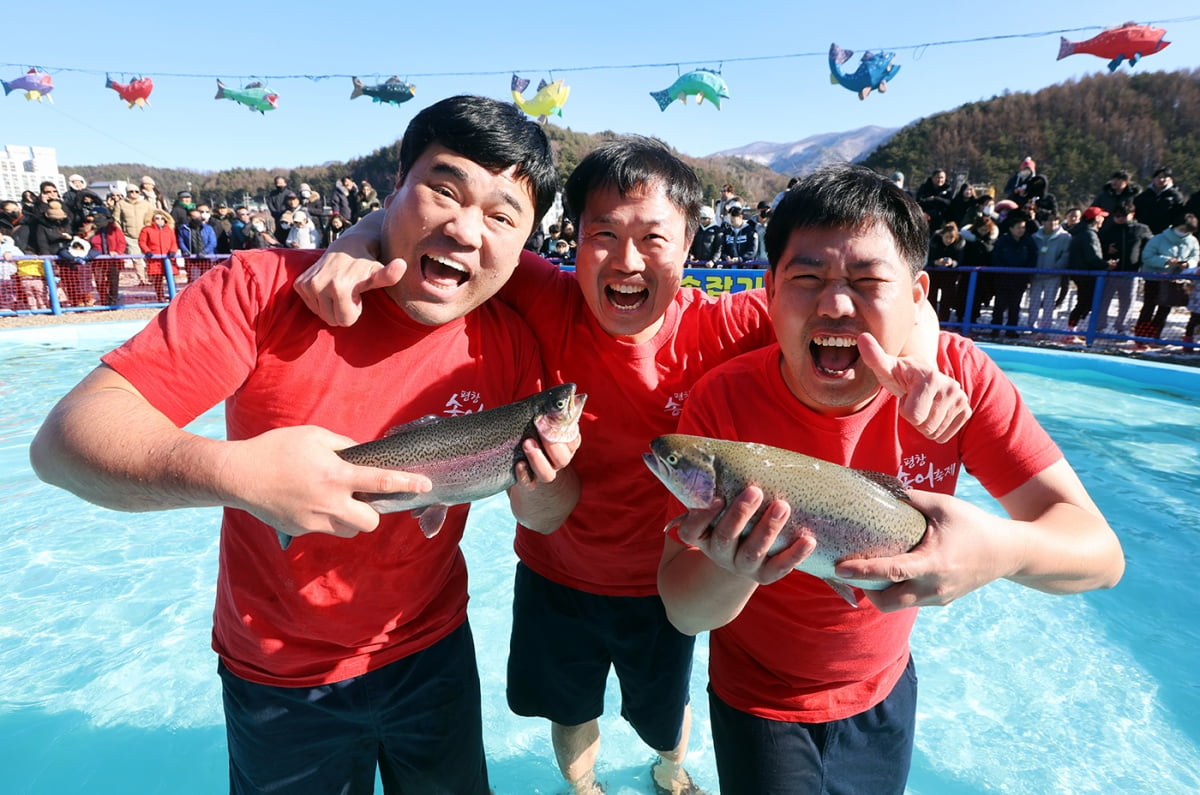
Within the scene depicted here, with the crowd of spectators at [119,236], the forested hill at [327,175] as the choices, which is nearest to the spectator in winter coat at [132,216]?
the crowd of spectators at [119,236]

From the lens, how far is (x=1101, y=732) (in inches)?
178

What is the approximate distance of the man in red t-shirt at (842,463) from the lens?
2.20m

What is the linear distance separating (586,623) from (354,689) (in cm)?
114

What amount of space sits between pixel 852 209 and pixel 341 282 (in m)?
1.76

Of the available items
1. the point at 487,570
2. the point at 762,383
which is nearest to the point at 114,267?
the point at 487,570

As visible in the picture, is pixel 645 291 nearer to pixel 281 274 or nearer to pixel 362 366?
pixel 362 366

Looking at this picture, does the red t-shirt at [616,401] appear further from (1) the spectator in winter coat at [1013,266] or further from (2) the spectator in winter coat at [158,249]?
(2) the spectator in winter coat at [158,249]

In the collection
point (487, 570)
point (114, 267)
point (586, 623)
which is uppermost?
point (114, 267)

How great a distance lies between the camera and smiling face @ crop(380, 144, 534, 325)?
7.64ft

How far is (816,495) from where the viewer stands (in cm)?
201

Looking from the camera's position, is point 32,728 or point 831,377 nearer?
point 831,377

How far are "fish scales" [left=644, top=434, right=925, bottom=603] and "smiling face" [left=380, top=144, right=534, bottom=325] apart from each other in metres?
0.98

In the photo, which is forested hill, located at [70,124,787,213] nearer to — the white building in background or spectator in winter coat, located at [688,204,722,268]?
the white building in background

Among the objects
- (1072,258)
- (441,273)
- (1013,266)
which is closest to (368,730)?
(441,273)
